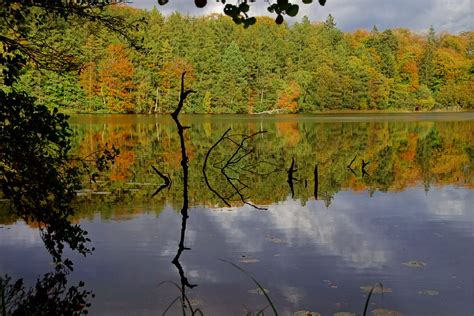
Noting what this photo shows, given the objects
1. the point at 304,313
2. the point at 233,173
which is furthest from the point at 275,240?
the point at 233,173

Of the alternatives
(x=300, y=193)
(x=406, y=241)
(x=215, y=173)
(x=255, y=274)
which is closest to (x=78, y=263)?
(x=255, y=274)

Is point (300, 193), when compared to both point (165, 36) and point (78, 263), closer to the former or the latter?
point (78, 263)

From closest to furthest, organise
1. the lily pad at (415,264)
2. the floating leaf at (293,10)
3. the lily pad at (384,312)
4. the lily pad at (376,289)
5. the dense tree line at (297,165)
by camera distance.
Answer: the floating leaf at (293,10), the lily pad at (384,312), the lily pad at (376,289), the lily pad at (415,264), the dense tree line at (297,165)

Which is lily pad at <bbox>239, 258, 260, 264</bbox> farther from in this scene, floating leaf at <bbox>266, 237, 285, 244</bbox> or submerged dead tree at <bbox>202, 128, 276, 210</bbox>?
floating leaf at <bbox>266, 237, 285, 244</bbox>

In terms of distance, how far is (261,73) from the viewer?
72.2 m

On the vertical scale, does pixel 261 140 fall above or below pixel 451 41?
below

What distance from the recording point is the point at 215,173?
16.0 meters

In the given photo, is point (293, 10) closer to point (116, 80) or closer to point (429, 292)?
point (429, 292)

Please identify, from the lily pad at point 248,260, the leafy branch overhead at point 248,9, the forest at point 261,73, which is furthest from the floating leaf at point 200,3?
the forest at point 261,73

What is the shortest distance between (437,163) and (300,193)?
7579 millimetres

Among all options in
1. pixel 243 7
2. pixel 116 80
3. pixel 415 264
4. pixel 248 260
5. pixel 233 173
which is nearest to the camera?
pixel 243 7

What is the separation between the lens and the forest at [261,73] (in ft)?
207

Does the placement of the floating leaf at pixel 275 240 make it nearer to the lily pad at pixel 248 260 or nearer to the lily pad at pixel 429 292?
the lily pad at pixel 248 260

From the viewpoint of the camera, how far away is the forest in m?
63.2
